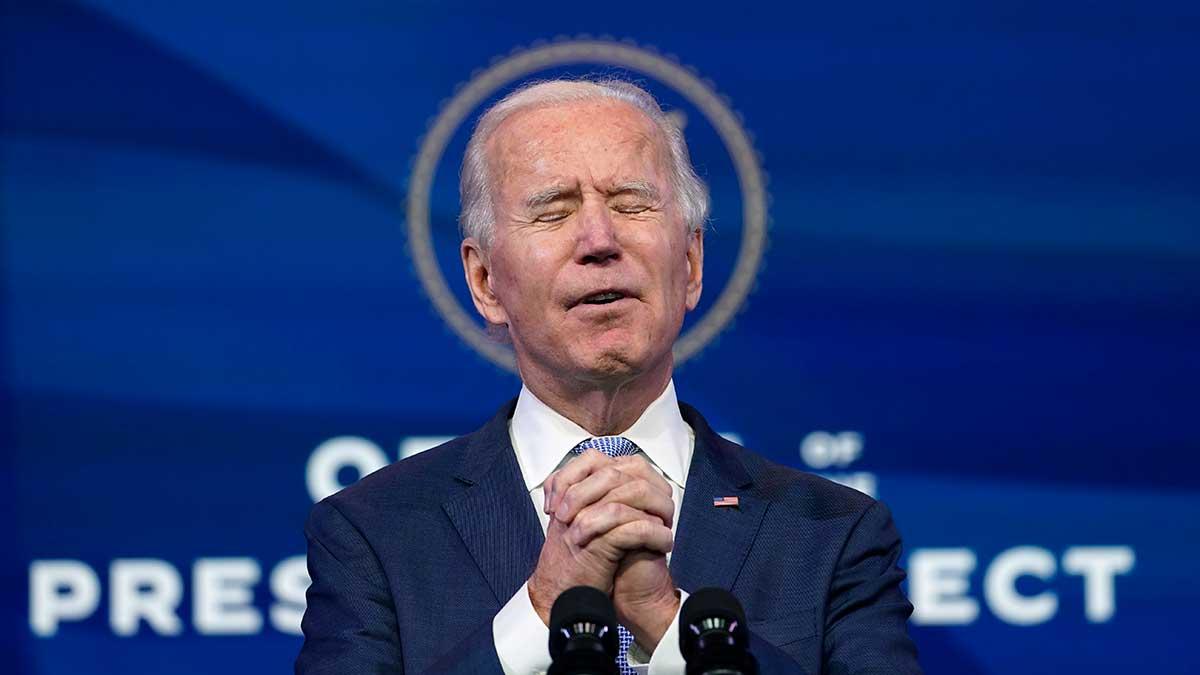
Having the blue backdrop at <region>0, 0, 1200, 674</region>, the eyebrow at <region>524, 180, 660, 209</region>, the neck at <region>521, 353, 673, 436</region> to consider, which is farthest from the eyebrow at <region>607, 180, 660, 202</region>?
the blue backdrop at <region>0, 0, 1200, 674</region>

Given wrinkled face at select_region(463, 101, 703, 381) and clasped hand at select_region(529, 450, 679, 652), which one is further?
wrinkled face at select_region(463, 101, 703, 381)

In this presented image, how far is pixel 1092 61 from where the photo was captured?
362 centimetres

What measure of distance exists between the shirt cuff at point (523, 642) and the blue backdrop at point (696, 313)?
135cm

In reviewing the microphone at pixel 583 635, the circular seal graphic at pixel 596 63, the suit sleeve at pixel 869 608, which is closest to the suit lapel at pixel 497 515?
the suit sleeve at pixel 869 608

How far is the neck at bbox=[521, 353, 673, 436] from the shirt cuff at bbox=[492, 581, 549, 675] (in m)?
0.44

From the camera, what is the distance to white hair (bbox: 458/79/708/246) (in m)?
2.53

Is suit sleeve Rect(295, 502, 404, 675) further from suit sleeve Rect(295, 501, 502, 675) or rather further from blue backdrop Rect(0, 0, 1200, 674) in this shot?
blue backdrop Rect(0, 0, 1200, 674)

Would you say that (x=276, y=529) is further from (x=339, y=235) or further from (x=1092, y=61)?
(x=1092, y=61)

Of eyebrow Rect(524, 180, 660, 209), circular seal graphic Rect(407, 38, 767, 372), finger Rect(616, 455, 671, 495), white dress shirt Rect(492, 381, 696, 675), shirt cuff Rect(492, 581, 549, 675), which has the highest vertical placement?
circular seal graphic Rect(407, 38, 767, 372)

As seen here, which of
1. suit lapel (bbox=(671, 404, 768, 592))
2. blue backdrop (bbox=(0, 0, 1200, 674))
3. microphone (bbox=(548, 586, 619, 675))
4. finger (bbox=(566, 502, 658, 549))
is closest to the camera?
microphone (bbox=(548, 586, 619, 675))

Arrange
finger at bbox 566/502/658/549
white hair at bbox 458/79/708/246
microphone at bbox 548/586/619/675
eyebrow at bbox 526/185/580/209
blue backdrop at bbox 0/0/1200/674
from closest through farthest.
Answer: microphone at bbox 548/586/619/675, finger at bbox 566/502/658/549, eyebrow at bbox 526/185/580/209, white hair at bbox 458/79/708/246, blue backdrop at bbox 0/0/1200/674

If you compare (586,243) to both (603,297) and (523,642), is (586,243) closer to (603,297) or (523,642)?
(603,297)

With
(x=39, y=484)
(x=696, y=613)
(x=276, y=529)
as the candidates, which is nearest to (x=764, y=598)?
(x=696, y=613)

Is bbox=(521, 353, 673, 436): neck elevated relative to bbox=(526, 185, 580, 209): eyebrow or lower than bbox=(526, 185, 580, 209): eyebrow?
lower
